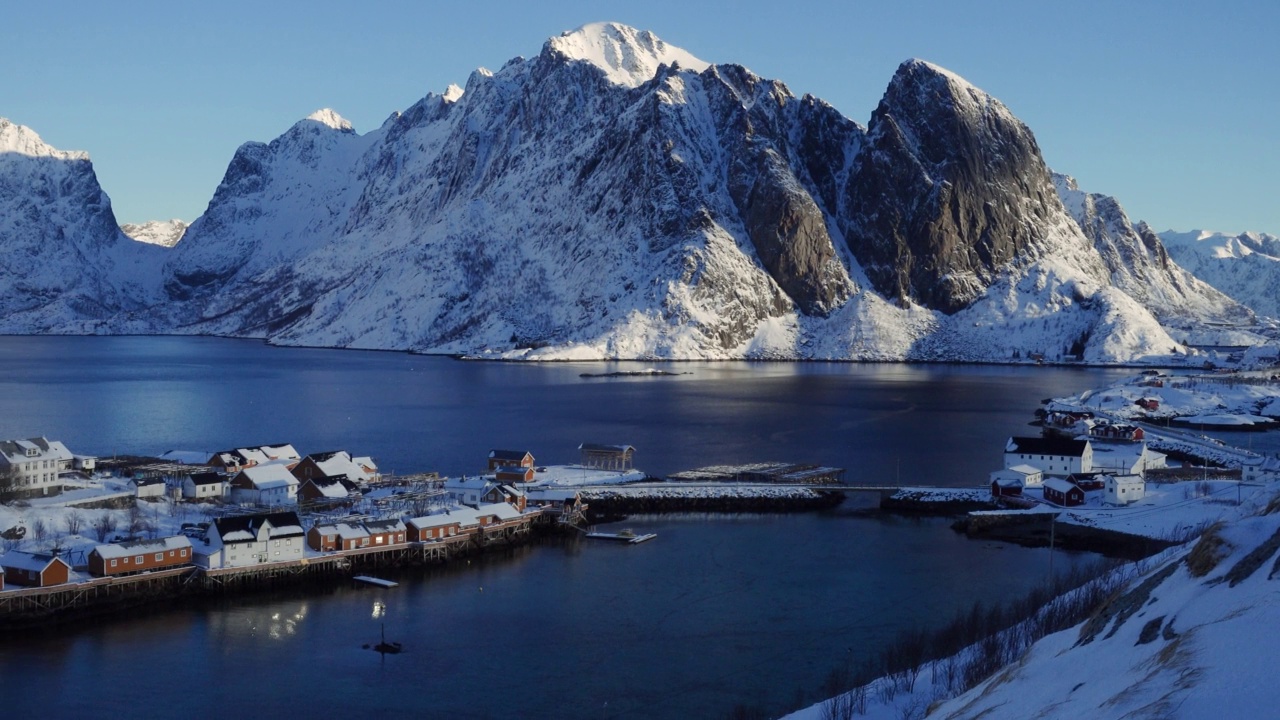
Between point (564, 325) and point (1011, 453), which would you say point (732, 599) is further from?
point (564, 325)

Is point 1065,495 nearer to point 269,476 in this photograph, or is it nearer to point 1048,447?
point 1048,447

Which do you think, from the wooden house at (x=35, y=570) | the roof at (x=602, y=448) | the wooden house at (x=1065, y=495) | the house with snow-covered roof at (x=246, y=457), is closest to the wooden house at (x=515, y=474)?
the roof at (x=602, y=448)

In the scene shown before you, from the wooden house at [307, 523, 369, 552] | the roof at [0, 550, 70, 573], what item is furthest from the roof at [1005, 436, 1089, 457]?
the roof at [0, 550, 70, 573]

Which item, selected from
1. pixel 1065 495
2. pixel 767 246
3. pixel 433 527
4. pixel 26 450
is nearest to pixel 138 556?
pixel 433 527

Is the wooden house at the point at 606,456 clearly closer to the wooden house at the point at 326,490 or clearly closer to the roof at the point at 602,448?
the roof at the point at 602,448

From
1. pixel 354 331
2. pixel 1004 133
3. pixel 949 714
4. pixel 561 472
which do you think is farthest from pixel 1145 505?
pixel 354 331

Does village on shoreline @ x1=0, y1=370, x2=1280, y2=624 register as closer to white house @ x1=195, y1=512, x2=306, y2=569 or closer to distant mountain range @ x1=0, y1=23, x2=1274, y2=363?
white house @ x1=195, y1=512, x2=306, y2=569
